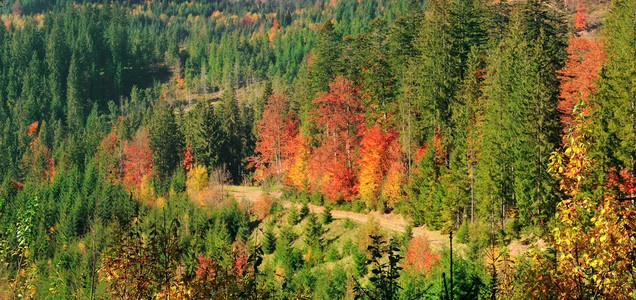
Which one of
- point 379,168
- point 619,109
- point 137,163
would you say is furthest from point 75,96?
point 619,109

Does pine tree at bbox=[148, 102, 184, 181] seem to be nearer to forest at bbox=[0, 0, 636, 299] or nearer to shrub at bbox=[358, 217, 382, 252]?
forest at bbox=[0, 0, 636, 299]

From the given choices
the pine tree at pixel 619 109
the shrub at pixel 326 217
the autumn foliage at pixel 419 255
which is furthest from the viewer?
the shrub at pixel 326 217

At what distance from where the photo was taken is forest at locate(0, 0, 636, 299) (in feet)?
28.7

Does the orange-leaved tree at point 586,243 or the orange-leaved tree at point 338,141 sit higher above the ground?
the orange-leaved tree at point 586,243

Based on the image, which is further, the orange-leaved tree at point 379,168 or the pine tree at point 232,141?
the pine tree at point 232,141

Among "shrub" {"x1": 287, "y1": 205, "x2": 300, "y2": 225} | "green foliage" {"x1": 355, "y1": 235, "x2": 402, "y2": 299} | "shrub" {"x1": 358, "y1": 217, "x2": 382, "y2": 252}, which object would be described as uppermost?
"green foliage" {"x1": 355, "y1": 235, "x2": 402, "y2": 299}

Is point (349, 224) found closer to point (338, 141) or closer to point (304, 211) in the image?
point (304, 211)

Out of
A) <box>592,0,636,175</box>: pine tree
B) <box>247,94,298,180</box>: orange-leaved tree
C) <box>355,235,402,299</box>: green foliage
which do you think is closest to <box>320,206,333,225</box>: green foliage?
<box>247,94,298,180</box>: orange-leaved tree

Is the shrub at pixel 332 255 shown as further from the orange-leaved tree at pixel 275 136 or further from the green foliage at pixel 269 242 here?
the orange-leaved tree at pixel 275 136

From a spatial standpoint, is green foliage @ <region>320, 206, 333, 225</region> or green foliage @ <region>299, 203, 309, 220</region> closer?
green foliage @ <region>320, 206, 333, 225</region>

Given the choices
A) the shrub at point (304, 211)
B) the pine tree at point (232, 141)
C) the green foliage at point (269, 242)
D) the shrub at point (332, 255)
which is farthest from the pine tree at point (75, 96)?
the shrub at point (332, 255)

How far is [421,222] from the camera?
44875 mm

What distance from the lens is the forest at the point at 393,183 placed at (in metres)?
8.74

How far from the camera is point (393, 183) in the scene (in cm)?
4975
